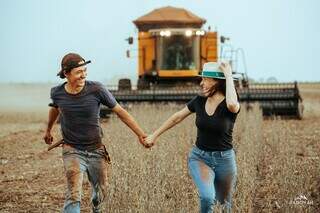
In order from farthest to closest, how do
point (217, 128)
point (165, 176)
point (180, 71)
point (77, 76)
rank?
point (180, 71)
point (165, 176)
point (77, 76)
point (217, 128)

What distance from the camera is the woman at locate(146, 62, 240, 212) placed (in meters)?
4.91

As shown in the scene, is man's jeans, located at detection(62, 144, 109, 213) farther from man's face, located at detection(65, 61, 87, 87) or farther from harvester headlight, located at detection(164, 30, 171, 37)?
harvester headlight, located at detection(164, 30, 171, 37)

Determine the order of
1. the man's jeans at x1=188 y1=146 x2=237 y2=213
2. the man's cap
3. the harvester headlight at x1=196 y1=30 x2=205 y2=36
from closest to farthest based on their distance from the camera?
1. the man's jeans at x1=188 y1=146 x2=237 y2=213
2. the man's cap
3. the harvester headlight at x1=196 y1=30 x2=205 y2=36

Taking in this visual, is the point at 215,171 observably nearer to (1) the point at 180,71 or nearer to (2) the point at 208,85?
(2) the point at 208,85

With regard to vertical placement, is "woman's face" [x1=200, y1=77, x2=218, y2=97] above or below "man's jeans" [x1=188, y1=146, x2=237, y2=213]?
above

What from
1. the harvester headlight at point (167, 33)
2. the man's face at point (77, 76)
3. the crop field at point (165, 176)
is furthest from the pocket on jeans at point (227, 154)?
the harvester headlight at point (167, 33)

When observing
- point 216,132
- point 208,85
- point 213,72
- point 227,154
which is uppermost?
point 213,72

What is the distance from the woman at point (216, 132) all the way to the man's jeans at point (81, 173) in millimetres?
877

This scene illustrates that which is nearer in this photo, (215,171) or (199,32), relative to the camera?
(215,171)

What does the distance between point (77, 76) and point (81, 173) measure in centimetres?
83

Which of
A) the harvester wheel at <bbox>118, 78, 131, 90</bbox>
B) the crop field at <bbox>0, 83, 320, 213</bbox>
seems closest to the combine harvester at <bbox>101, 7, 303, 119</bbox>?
the harvester wheel at <bbox>118, 78, 131, 90</bbox>

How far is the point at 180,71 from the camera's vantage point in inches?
794

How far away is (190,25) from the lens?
23.7m

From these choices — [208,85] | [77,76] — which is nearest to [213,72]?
[208,85]
